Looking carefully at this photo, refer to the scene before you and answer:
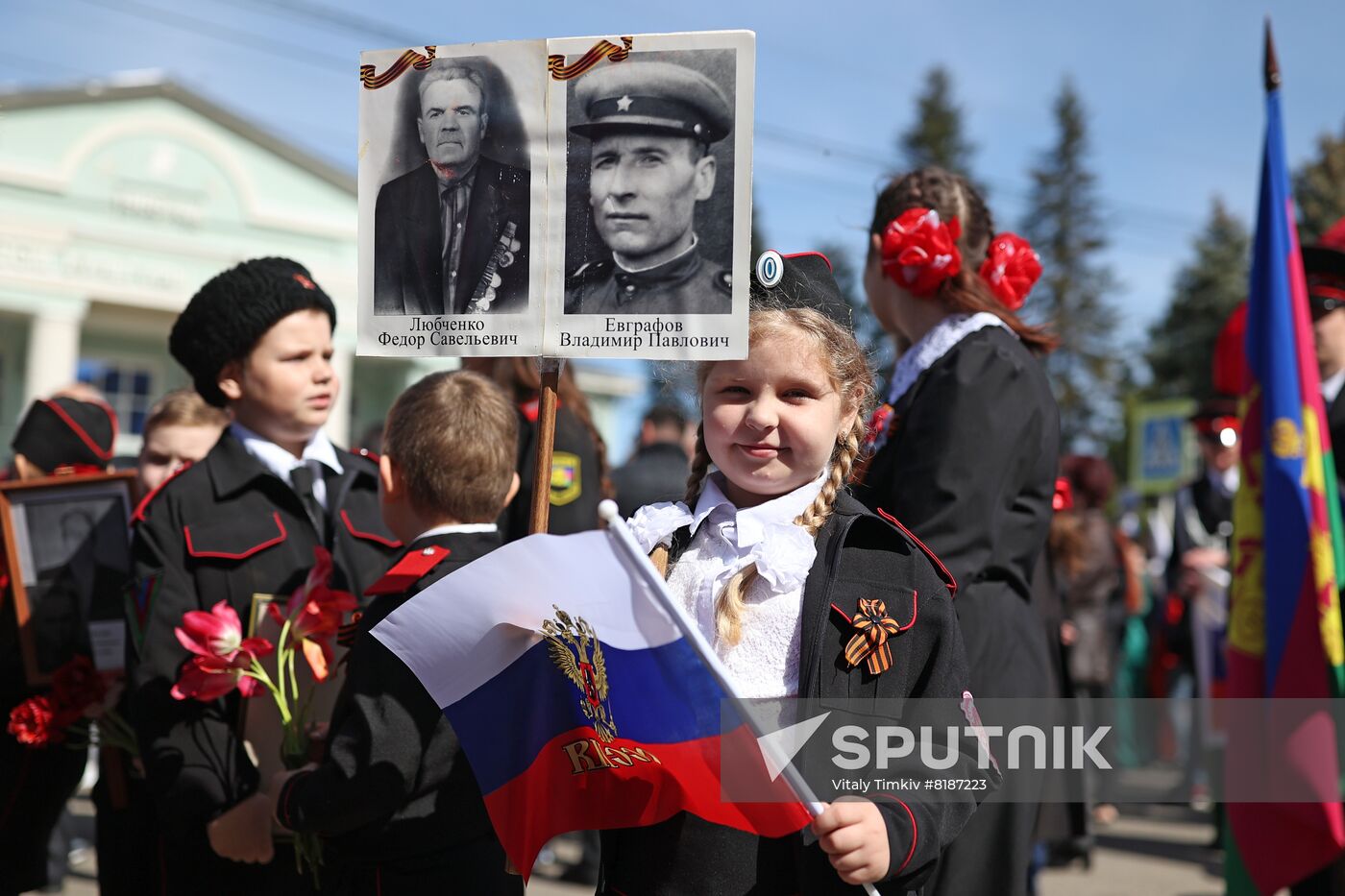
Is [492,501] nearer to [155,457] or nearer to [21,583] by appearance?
[21,583]

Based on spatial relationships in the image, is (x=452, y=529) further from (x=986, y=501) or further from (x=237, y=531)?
(x=986, y=501)

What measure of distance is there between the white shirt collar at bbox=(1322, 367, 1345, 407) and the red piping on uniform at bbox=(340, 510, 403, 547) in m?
3.37

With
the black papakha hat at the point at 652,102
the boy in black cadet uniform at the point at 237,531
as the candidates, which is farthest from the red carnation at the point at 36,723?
the black papakha hat at the point at 652,102

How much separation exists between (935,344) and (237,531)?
5.90 feet

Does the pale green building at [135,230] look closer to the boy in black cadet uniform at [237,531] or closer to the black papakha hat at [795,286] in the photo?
the boy in black cadet uniform at [237,531]

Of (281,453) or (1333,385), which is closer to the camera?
(281,453)

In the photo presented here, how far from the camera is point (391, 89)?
7.85 feet

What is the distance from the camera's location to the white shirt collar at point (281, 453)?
3.29m

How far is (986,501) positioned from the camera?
9.68 ft

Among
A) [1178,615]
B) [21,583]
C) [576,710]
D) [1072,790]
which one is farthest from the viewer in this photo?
[1178,615]

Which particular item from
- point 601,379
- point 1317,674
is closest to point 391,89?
point 1317,674

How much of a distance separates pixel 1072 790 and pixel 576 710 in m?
2.26

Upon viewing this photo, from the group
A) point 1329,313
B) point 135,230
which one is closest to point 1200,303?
point 135,230

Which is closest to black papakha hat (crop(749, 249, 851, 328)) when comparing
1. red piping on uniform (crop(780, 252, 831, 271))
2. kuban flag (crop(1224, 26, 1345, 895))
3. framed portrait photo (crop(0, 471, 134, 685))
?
red piping on uniform (crop(780, 252, 831, 271))
